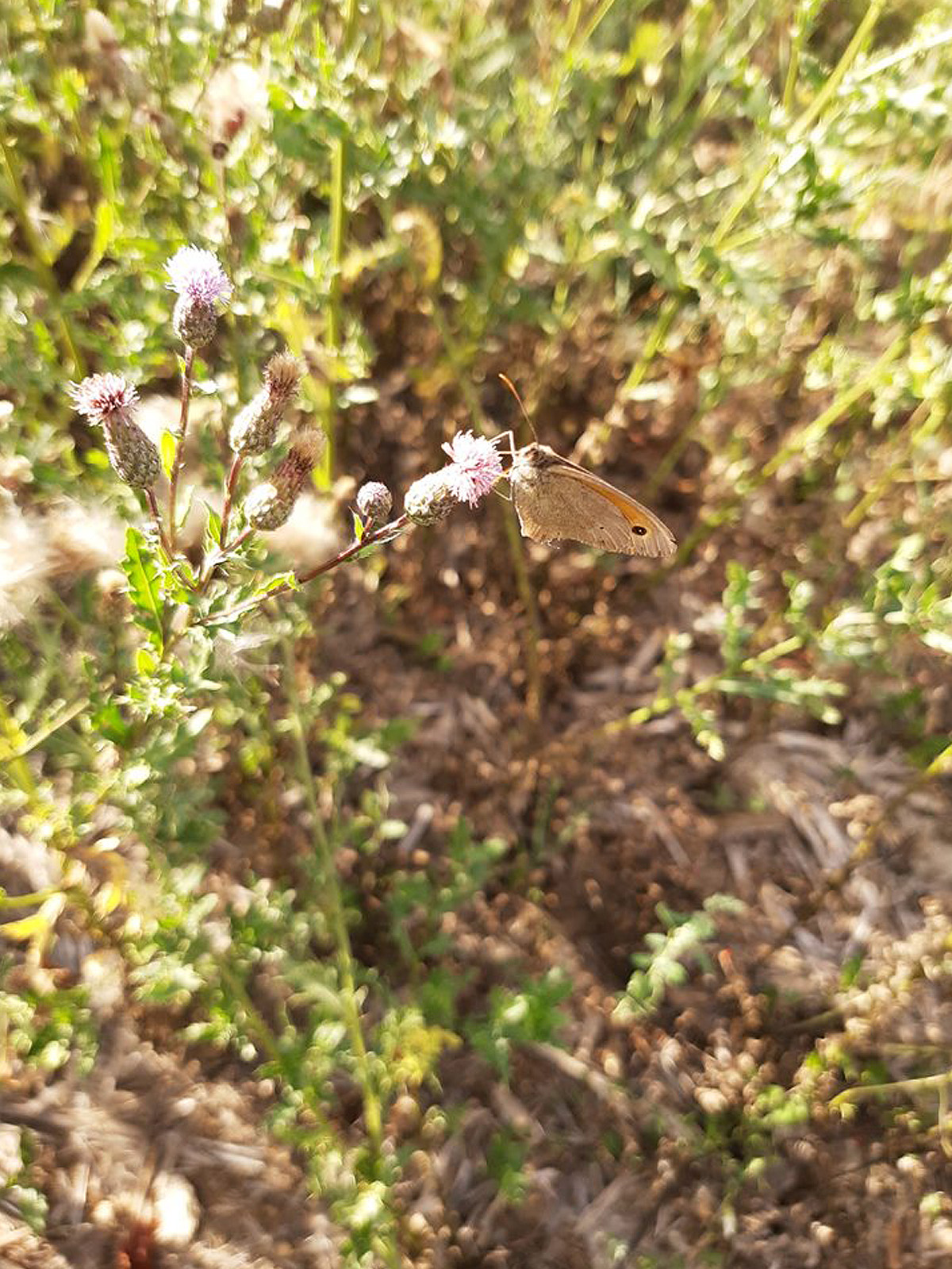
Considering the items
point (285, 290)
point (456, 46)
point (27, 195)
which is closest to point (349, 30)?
point (285, 290)

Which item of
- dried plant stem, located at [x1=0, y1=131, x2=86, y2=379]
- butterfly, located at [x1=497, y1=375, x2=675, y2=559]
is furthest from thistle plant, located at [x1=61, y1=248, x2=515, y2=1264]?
dried plant stem, located at [x1=0, y1=131, x2=86, y2=379]

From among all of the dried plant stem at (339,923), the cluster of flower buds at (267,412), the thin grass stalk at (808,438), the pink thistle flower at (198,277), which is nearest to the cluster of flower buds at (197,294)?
the pink thistle flower at (198,277)

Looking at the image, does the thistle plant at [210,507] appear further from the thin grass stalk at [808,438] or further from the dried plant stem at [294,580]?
the thin grass stalk at [808,438]

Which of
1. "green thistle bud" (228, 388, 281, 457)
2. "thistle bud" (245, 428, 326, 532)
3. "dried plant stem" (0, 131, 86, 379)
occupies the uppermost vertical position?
"dried plant stem" (0, 131, 86, 379)

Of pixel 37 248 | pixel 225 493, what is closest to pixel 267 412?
pixel 225 493

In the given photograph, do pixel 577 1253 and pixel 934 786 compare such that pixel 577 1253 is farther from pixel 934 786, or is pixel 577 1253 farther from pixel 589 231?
pixel 589 231

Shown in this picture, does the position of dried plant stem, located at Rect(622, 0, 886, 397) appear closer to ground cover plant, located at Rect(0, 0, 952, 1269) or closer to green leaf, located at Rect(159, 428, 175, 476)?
ground cover plant, located at Rect(0, 0, 952, 1269)
